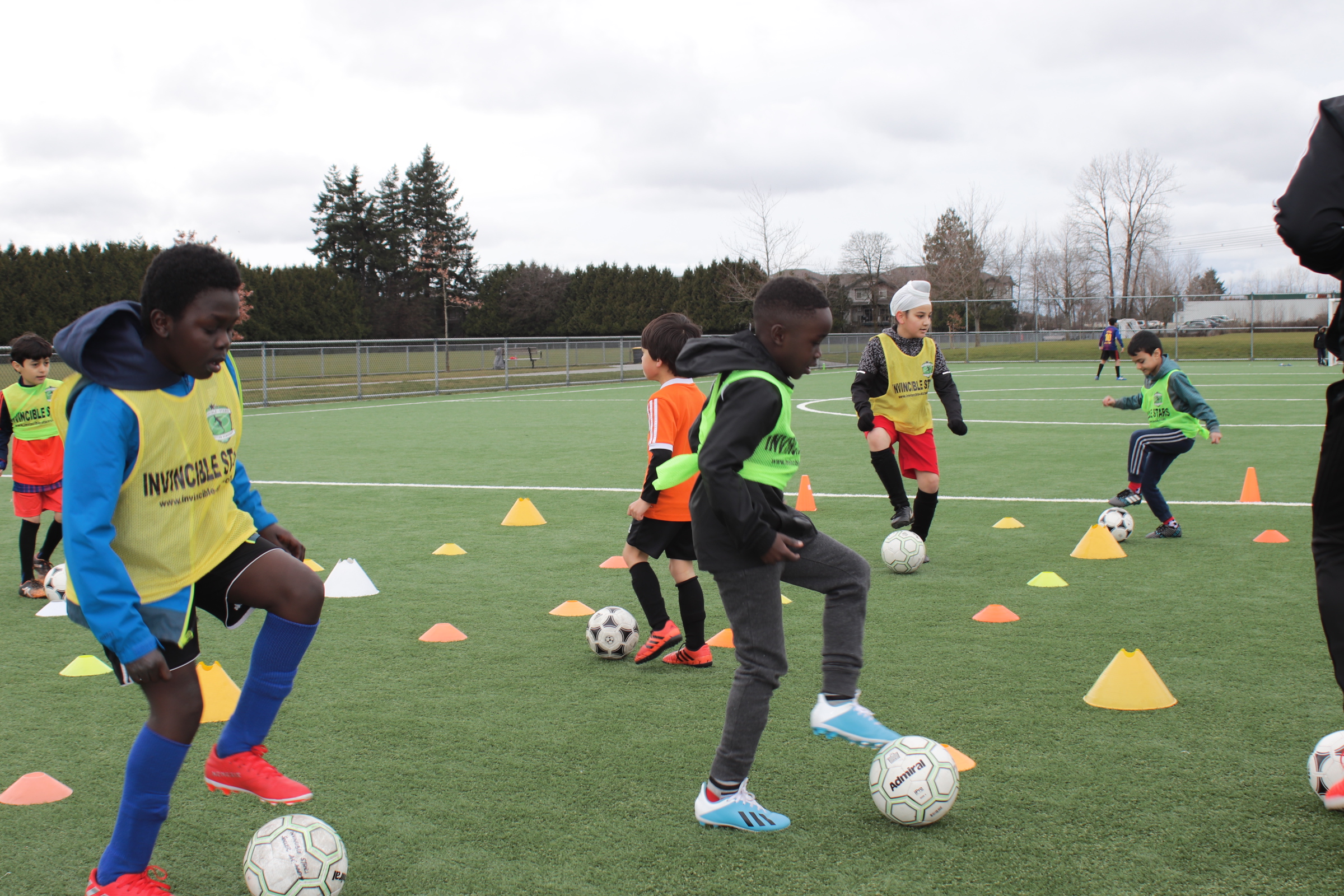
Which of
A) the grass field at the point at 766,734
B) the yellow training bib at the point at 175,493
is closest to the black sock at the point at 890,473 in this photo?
the grass field at the point at 766,734

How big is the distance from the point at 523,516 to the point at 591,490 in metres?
2.04

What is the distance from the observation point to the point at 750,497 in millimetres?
3145

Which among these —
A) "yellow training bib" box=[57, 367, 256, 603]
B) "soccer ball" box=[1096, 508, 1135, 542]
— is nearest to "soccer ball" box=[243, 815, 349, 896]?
"yellow training bib" box=[57, 367, 256, 603]

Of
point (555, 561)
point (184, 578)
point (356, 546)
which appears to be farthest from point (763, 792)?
point (356, 546)

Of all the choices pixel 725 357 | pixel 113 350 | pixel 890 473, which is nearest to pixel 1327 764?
pixel 725 357

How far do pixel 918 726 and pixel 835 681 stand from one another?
0.69 metres

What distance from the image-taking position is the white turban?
25.1 feet

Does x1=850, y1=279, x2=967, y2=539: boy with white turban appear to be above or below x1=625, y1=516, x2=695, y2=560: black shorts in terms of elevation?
above

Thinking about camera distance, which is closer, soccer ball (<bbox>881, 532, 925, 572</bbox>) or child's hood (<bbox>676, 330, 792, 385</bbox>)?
child's hood (<bbox>676, 330, 792, 385</bbox>)

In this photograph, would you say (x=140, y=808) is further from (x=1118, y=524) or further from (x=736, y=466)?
(x=1118, y=524)

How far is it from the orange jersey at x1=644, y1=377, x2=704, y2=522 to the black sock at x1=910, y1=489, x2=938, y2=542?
306cm

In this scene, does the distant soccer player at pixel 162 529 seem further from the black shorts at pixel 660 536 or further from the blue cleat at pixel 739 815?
the black shorts at pixel 660 536

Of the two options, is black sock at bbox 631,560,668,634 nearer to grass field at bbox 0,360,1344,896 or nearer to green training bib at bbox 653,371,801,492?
grass field at bbox 0,360,1344,896

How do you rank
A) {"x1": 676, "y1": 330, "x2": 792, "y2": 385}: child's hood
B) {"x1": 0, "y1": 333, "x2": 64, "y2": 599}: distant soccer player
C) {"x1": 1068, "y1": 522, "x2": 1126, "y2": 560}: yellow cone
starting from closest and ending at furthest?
{"x1": 676, "y1": 330, "x2": 792, "y2": 385}: child's hood
{"x1": 0, "y1": 333, "x2": 64, "y2": 599}: distant soccer player
{"x1": 1068, "y1": 522, "x2": 1126, "y2": 560}: yellow cone
